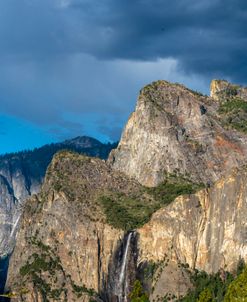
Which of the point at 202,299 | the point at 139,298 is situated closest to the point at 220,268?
the point at 139,298

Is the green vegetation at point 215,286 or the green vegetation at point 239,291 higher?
the green vegetation at point 215,286

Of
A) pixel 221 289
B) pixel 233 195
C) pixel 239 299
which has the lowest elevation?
pixel 239 299

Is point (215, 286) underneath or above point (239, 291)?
above

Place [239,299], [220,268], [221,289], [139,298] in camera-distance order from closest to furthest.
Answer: [239,299]
[139,298]
[221,289]
[220,268]

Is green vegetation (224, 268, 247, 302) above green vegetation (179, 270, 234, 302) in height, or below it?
below

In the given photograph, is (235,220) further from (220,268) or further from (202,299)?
(202,299)

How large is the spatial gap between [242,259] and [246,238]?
5393 millimetres

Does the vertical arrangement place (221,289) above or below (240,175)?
below

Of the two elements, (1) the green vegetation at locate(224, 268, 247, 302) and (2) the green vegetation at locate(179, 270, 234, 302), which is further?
(2) the green vegetation at locate(179, 270, 234, 302)

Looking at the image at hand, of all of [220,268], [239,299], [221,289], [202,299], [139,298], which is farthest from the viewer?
[220,268]

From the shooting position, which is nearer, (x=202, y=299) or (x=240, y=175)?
(x=202, y=299)

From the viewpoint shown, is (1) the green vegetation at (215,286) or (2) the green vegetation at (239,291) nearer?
(2) the green vegetation at (239,291)

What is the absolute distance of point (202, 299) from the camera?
138 metres

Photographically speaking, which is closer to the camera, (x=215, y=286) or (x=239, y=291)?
(x=239, y=291)
